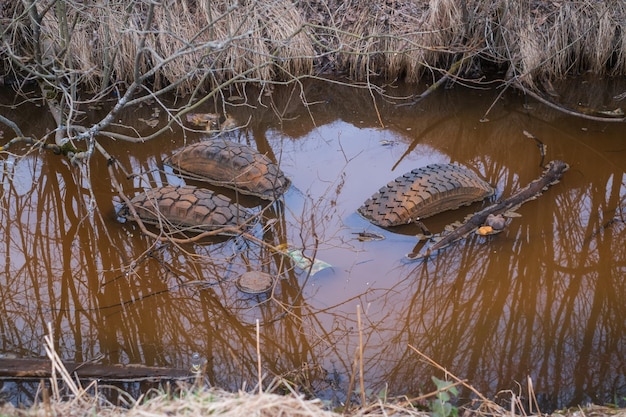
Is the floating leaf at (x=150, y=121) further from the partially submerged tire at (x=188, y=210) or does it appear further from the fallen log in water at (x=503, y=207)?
the fallen log in water at (x=503, y=207)

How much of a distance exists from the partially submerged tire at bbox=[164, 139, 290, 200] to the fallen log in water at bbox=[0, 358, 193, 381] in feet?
5.48

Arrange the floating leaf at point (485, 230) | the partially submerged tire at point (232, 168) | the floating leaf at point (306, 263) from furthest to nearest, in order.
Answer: the partially submerged tire at point (232, 168) → the floating leaf at point (485, 230) → the floating leaf at point (306, 263)

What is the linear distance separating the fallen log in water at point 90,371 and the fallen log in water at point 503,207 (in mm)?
1602

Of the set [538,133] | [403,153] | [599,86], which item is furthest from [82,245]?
[599,86]

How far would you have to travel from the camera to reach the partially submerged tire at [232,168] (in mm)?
4527

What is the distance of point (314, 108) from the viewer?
6.39 metres

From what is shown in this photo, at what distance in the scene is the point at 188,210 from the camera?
13.4 feet

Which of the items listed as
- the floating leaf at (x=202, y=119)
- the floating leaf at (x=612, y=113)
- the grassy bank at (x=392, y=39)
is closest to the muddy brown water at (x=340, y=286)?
the floating leaf at (x=202, y=119)

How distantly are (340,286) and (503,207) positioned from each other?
1.36 meters

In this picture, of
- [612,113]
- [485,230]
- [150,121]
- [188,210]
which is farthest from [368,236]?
[612,113]

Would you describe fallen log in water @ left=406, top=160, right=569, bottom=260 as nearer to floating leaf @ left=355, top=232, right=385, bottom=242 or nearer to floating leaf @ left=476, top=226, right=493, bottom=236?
floating leaf @ left=476, top=226, right=493, bottom=236

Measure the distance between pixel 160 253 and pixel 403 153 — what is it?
2.32m

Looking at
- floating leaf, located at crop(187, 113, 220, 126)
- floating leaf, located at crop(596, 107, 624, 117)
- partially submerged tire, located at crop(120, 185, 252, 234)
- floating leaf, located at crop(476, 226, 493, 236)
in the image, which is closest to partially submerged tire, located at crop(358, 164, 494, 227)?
floating leaf, located at crop(476, 226, 493, 236)

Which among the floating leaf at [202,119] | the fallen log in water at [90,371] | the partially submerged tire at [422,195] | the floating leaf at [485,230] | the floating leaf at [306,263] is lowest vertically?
the fallen log in water at [90,371]
